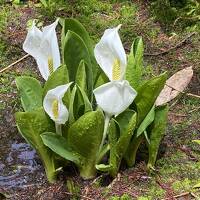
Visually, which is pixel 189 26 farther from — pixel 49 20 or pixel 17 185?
pixel 17 185

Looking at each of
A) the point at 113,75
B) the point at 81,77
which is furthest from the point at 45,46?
the point at 113,75

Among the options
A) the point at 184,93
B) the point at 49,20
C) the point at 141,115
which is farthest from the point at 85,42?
the point at 49,20

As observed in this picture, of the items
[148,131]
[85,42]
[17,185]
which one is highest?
[85,42]

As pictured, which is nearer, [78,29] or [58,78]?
[58,78]

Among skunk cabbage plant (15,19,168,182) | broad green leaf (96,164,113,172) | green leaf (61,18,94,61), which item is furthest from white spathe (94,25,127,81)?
broad green leaf (96,164,113,172)

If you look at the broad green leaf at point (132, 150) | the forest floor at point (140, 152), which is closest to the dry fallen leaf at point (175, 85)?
the forest floor at point (140, 152)

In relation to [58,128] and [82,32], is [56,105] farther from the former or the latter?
[82,32]

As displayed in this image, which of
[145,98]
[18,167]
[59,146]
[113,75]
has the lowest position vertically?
[18,167]
